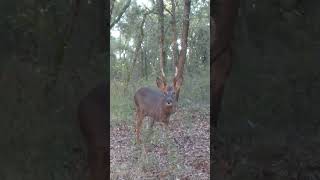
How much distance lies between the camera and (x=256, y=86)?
6.51 feet

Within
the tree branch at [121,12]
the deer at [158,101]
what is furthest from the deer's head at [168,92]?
the tree branch at [121,12]

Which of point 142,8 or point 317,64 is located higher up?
point 142,8

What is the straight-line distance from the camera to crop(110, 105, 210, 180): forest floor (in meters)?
2.13

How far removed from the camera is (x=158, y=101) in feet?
7.10

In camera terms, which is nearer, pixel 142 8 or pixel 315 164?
pixel 315 164

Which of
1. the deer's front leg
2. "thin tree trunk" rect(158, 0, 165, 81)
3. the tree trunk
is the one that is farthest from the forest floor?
"thin tree trunk" rect(158, 0, 165, 81)
